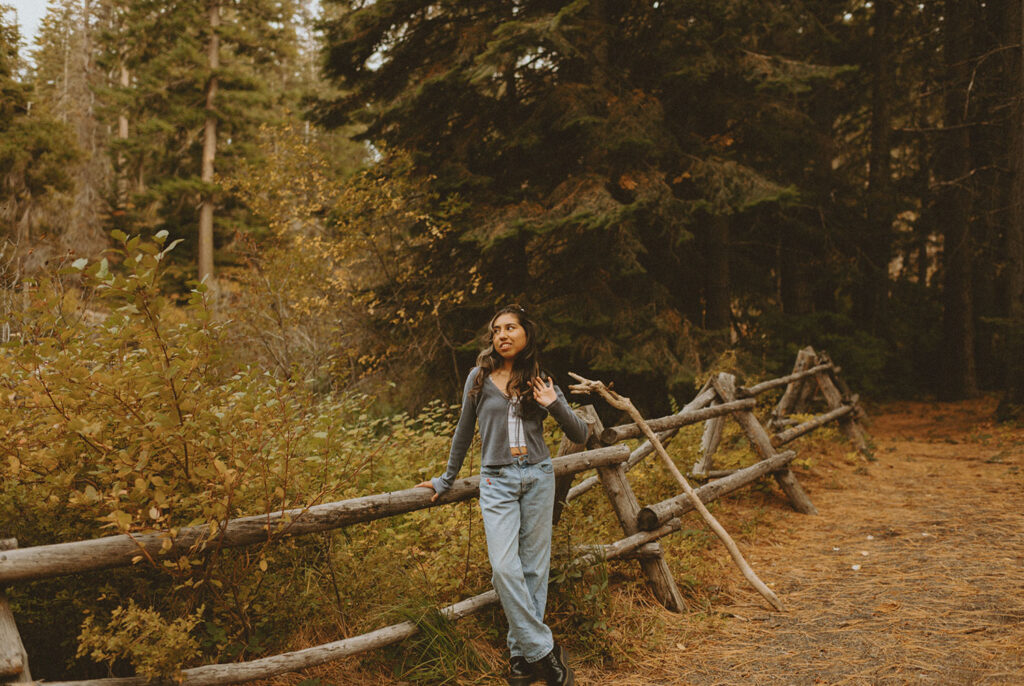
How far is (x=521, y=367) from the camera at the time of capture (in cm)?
355

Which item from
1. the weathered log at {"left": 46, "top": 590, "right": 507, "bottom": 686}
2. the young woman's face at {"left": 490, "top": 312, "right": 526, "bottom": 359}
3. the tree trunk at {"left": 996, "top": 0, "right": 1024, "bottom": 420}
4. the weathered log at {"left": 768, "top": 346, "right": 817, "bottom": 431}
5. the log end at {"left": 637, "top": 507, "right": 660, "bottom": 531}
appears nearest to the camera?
the weathered log at {"left": 46, "top": 590, "right": 507, "bottom": 686}

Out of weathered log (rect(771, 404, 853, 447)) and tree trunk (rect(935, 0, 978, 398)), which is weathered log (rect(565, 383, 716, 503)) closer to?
weathered log (rect(771, 404, 853, 447))

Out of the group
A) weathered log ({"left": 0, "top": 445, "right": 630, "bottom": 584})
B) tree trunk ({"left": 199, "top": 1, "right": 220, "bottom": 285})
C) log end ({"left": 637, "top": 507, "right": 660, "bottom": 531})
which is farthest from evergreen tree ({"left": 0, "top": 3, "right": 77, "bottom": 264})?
log end ({"left": 637, "top": 507, "right": 660, "bottom": 531})

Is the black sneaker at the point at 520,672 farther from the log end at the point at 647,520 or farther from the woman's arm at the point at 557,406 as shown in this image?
the log end at the point at 647,520

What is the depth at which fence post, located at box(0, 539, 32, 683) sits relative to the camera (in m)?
2.45

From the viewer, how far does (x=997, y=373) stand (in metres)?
14.6

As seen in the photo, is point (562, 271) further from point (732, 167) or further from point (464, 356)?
point (732, 167)

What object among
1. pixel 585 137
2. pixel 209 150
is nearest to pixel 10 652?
pixel 585 137

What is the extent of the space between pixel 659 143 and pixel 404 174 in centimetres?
410

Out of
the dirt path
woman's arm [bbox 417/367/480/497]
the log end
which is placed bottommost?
the dirt path

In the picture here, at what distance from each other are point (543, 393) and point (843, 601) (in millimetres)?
2987

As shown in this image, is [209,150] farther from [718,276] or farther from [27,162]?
[718,276]

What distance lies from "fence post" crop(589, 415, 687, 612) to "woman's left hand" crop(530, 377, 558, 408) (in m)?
1.15

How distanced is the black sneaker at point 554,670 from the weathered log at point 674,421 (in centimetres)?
146
